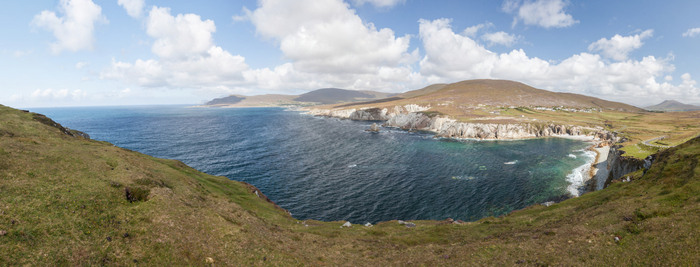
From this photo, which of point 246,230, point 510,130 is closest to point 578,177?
point 510,130

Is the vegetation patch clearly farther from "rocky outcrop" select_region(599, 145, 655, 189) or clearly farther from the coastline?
the coastline

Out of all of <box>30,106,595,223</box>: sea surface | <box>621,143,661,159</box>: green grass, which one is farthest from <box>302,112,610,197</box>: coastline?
<box>621,143,661,159</box>: green grass

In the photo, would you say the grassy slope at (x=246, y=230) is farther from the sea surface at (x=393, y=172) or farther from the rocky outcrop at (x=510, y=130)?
the rocky outcrop at (x=510, y=130)

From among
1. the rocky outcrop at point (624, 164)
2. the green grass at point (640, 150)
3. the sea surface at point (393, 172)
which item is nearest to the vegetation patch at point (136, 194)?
the sea surface at point (393, 172)

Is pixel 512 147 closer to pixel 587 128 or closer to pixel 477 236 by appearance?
pixel 587 128

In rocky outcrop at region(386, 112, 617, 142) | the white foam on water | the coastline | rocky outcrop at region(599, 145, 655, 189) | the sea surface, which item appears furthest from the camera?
rocky outcrop at region(386, 112, 617, 142)
